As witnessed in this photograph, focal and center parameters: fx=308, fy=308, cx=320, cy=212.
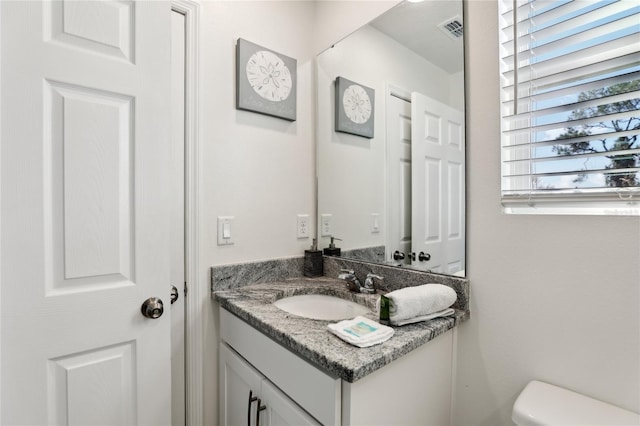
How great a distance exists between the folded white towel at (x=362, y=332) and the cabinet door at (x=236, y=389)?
1.28ft

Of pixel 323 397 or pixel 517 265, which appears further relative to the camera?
pixel 517 265

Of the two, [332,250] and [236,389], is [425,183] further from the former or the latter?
[236,389]

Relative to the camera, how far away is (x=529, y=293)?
982 millimetres

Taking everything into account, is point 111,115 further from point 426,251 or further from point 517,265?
point 517,265

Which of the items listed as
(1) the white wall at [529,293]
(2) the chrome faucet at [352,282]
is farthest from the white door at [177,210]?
(1) the white wall at [529,293]

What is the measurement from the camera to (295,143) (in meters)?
1.68

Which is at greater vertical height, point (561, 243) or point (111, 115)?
point (111, 115)

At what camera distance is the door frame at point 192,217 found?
4.33ft

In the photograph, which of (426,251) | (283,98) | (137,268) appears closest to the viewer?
(137,268)

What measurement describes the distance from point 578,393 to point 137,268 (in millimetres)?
1423

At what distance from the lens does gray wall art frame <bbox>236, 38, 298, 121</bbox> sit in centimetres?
145

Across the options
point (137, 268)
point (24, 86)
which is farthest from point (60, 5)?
point (137, 268)

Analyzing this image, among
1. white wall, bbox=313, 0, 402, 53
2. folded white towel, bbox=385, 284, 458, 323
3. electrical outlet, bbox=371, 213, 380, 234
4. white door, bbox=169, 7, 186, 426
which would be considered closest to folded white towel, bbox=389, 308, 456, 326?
folded white towel, bbox=385, 284, 458, 323

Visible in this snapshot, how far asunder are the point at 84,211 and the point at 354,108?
125cm
